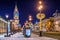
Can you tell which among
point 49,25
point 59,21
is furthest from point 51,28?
point 59,21

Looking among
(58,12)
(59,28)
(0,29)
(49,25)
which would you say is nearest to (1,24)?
(0,29)

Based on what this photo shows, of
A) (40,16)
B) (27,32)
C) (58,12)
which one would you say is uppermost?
(58,12)

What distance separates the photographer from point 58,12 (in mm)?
161250

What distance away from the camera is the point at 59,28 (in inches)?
3661

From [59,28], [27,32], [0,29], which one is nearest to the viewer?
[27,32]

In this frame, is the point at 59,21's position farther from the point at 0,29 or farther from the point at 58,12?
the point at 58,12

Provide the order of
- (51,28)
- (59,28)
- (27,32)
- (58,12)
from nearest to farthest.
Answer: (27,32)
(59,28)
(51,28)
(58,12)

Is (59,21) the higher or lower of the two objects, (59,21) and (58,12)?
the lower

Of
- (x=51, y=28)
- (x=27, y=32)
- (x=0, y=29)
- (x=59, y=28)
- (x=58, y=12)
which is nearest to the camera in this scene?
(x=27, y=32)

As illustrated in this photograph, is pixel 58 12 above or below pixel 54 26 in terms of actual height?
above

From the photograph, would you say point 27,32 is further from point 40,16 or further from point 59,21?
point 59,21

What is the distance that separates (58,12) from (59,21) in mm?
68089

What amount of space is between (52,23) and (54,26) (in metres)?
2.03

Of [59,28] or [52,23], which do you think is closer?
[59,28]
